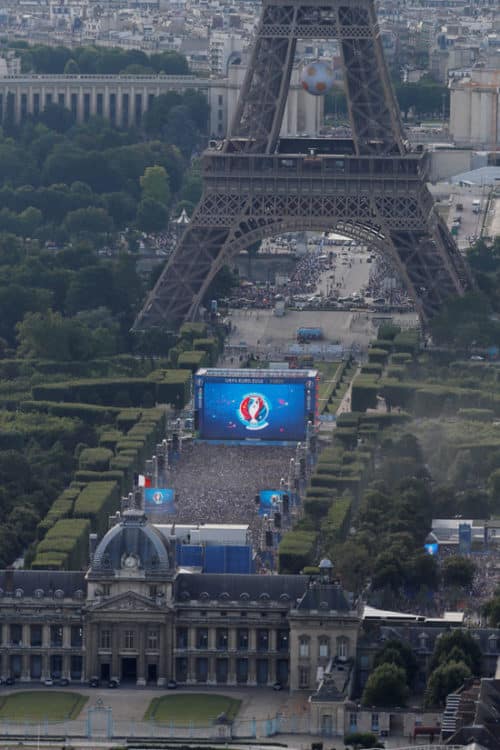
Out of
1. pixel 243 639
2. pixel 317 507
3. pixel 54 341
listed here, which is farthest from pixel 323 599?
pixel 54 341

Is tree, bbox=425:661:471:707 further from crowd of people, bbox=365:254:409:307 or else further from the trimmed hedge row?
crowd of people, bbox=365:254:409:307

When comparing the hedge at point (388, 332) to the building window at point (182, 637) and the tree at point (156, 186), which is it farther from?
the building window at point (182, 637)

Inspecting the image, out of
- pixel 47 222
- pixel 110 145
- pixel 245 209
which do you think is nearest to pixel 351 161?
pixel 245 209

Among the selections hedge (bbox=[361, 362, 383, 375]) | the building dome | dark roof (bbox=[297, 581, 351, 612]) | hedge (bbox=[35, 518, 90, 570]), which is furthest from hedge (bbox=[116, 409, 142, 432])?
dark roof (bbox=[297, 581, 351, 612])

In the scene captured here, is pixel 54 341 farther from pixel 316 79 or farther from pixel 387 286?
pixel 387 286

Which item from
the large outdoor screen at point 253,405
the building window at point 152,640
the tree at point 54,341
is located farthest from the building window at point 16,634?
the tree at point 54,341

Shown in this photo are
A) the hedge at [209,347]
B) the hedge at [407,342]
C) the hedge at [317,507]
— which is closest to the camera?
the hedge at [317,507]
